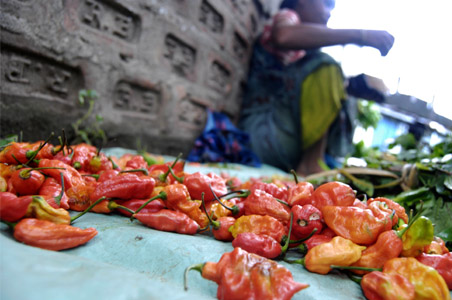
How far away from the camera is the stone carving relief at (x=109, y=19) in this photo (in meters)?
2.07

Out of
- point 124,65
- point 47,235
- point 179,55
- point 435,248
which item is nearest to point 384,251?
point 435,248

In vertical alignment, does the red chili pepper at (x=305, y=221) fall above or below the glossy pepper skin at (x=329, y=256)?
above

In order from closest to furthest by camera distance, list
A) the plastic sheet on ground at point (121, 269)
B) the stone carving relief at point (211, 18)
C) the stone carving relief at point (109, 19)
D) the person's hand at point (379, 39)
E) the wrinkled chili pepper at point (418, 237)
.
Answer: the plastic sheet on ground at point (121, 269) → the wrinkled chili pepper at point (418, 237) → the stone carving relief at point (109, 19) → the person's hand at point (379, 39) → the stone carving relief at point (211, 18)

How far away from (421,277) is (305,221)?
34 cm

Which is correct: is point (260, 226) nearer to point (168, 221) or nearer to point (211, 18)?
point (168, 221)

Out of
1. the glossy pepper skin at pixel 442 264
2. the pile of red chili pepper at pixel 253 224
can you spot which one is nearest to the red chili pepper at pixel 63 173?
the pile of red chili pepper at pixel 253 224

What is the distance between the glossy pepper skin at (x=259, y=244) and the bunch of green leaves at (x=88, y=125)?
1.58 m

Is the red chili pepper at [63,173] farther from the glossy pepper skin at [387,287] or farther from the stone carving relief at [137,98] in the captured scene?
the stone carving relief at [137,98]

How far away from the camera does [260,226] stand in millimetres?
993


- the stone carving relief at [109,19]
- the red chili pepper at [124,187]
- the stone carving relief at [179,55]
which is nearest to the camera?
the red chili pepper at [124,187]

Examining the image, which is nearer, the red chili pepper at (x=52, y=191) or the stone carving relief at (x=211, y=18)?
the red chili pepper at (x=52, y=191)

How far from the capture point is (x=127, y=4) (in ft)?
7.57

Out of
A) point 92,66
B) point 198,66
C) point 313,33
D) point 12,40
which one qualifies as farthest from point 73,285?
point 313,33

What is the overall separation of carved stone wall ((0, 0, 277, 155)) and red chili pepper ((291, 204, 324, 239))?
1.72m
